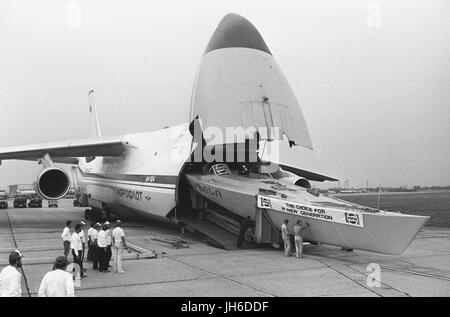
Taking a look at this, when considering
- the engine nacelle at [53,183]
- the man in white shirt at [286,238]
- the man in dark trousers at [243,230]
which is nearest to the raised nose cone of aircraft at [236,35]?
the man in dark trousers at [243,230]

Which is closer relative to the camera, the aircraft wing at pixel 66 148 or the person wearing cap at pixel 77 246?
the person wearing cap at pixel 77 246

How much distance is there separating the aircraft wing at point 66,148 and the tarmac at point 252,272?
4805 mm

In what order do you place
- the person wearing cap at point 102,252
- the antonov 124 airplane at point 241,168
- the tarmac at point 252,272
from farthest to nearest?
the antonov 124 airplane at point 241,168
the person wearing cap at point 102,252
the tarmac at point 252,272

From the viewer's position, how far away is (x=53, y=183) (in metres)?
17.0

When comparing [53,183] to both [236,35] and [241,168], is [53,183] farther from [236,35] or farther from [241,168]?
[236,35]

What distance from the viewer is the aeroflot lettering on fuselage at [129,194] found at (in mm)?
16348

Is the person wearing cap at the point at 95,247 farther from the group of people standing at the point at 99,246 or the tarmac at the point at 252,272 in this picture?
the tarmac at the point at 252,272

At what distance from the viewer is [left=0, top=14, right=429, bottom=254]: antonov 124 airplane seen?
10.2 metres

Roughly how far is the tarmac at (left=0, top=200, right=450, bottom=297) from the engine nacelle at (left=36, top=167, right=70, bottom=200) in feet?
11.6

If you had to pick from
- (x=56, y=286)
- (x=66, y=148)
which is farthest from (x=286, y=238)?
(x=66, y=148)

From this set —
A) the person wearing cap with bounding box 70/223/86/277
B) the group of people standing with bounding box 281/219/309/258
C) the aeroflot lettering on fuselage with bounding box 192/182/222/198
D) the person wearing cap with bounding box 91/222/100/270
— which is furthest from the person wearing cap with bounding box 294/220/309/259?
the person wearing cap with bounding box 70/223/86/277

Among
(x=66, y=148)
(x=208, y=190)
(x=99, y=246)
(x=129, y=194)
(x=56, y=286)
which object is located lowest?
(x=129, y=194)

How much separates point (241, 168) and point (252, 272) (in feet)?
19.3
